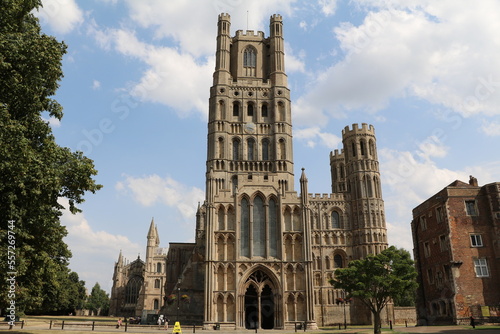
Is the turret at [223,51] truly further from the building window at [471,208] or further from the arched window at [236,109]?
the building window at [471,208]

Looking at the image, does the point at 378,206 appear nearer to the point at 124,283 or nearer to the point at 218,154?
the point at 218,154

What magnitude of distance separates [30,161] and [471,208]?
137ft

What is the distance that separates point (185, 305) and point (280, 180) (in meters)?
19.8

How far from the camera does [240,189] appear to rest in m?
48.3

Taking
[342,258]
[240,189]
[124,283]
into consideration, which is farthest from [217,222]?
[124,283]

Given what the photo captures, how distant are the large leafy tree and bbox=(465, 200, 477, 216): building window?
37.8 metres

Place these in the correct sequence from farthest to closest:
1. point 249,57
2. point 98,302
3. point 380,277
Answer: point 98,302 < point 249,57 < point 380,277

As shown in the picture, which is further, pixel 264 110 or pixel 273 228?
pixel 264 110

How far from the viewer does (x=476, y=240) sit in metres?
42.7

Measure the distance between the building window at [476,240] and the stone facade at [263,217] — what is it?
1649 cm

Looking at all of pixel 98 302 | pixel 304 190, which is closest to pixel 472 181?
pixel 304 190

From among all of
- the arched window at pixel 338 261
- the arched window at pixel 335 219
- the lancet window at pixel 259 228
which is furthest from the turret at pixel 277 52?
the arched window at pixel 338 261

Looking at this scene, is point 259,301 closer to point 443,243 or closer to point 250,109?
point 443,243

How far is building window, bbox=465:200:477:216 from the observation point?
143 feet
